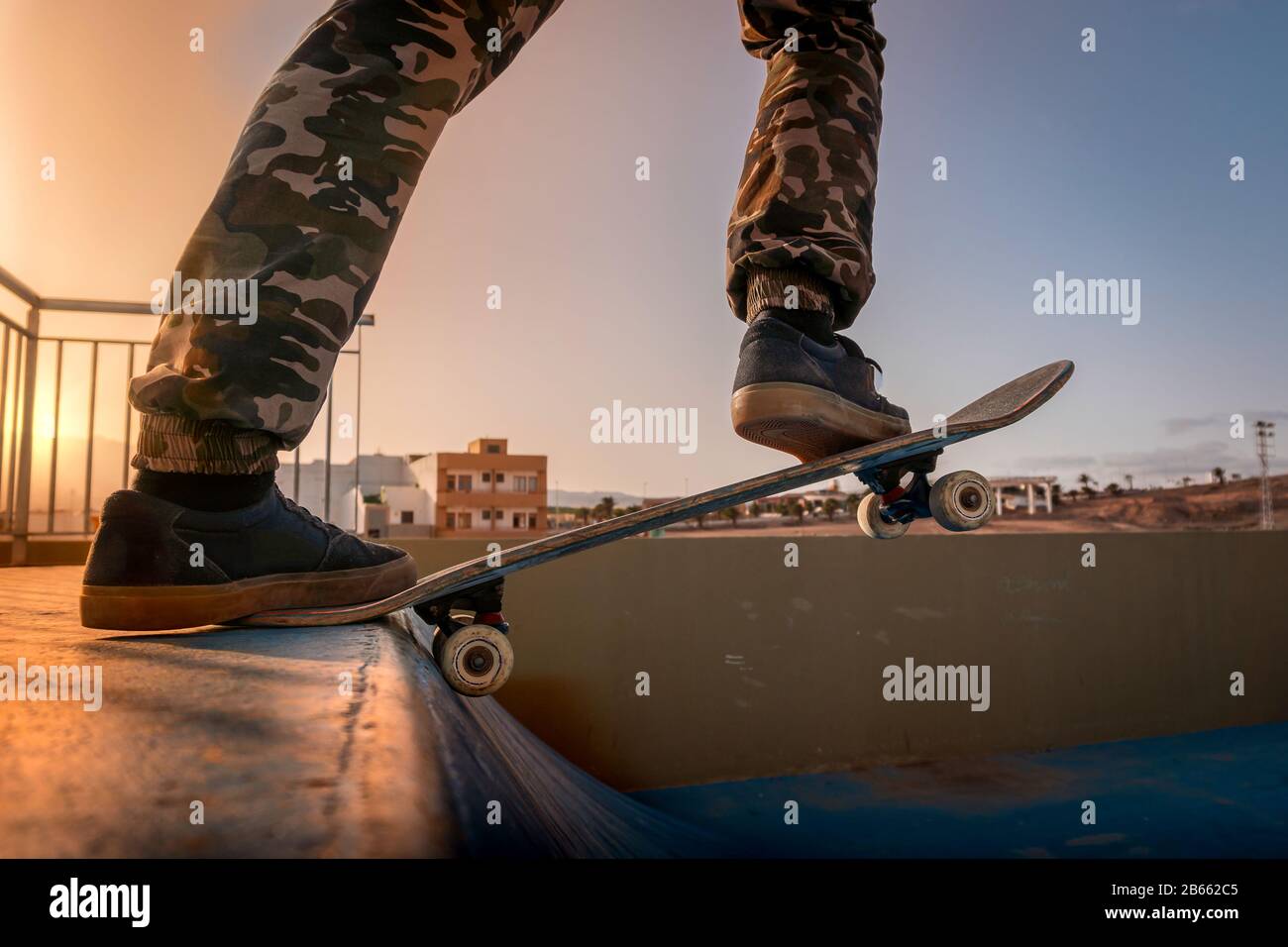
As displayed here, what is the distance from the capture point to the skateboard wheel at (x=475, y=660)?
1.09m

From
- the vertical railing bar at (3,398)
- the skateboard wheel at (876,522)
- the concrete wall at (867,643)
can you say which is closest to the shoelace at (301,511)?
the skateboard wheel at (876,522)

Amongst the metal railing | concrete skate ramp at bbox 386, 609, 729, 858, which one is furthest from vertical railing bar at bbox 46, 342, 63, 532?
concrete skate ramp at bbox 386, 609, 729, 858

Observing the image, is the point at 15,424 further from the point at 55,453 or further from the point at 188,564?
the point at 188,564

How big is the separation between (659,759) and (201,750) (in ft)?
12.1

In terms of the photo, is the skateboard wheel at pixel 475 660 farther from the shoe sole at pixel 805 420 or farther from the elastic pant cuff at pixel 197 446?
the shoe sole at pixel 805 420

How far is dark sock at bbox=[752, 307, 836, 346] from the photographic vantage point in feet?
4.66

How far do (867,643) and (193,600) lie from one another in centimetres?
363

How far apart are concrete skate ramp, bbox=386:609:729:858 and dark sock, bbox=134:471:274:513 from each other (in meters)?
0.34

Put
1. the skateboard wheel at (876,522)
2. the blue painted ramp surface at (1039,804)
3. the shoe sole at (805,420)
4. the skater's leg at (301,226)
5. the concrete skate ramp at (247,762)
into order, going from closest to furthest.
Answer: the concrete skate ramp at (247,762) → the skater's leg at (301,226) → the shoe sole at (805,420) → the skateboard wheel at (876,522) → the blue painted ramp surface at (1039,804)

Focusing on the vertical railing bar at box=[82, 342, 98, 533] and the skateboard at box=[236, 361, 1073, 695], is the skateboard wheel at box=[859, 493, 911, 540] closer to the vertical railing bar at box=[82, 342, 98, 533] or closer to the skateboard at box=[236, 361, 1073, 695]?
the skateboard at box=[236, 361, 1073, 695]

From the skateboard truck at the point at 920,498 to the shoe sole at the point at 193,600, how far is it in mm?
1112
